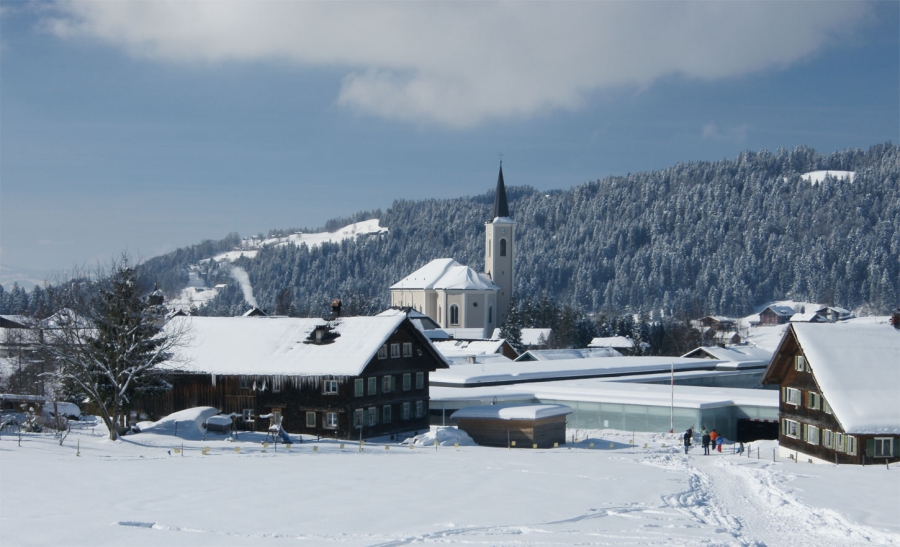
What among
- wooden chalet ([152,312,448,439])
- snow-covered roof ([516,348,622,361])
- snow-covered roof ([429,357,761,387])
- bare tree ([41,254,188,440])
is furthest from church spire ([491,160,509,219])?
bare tree ([41,254,188,440])

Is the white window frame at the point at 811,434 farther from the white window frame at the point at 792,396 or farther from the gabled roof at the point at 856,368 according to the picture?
the gabled roof at the point at 856,368

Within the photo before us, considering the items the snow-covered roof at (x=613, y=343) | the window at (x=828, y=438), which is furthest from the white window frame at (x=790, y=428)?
the snow-covered roof at (x=613, y=343)

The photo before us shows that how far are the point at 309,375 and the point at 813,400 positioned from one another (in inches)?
922

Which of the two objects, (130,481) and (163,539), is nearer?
(163,539)

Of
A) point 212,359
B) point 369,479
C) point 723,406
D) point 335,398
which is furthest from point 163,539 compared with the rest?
point 723,406

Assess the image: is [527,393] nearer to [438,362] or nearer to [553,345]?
[438,362]

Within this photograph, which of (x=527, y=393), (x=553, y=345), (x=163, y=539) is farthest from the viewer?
(x=553, y=345)

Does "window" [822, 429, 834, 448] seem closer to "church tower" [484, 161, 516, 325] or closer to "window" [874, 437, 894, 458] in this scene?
"window" [874, 437, 894, 458]

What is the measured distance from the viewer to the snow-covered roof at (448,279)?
435ft

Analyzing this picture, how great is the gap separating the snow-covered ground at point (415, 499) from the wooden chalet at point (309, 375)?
9.20 metres

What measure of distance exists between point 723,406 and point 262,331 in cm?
2771

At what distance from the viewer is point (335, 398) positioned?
140 feet

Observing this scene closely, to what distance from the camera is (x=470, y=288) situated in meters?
132

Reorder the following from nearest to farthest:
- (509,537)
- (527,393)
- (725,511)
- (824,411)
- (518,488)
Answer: (509,537) < (725,511) < (518,488) < (824,411) < (527,393)
